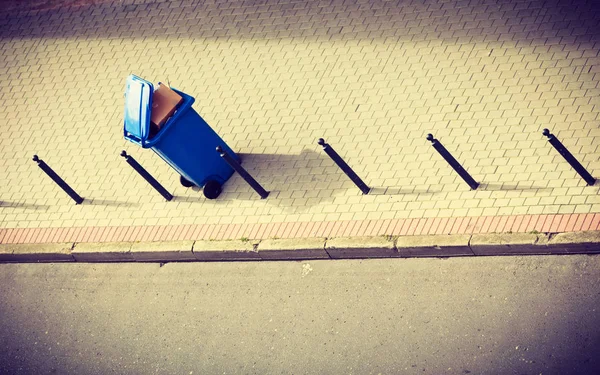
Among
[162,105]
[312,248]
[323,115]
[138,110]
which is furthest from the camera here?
[323,115]

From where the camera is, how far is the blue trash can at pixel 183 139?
338 inches

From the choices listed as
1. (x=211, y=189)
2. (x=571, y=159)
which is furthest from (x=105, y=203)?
(x=571, y=159)

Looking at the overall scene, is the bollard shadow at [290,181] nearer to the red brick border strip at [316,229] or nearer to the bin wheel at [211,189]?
the bin wheel at [211,189]

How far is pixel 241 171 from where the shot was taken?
889cm

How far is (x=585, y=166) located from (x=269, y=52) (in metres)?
5.25

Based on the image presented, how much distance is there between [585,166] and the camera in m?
7.93

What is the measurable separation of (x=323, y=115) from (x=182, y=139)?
81.0 inches

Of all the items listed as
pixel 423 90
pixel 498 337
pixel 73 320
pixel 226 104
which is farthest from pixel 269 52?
pixel 498 337

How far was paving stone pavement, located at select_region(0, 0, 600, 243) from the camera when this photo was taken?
8344mm

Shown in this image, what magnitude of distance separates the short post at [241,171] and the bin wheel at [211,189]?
0.45 metres

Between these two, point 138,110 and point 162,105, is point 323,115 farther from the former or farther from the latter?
point 138,110

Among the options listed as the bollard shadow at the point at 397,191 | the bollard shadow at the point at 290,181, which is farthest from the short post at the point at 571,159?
the bollard shadow at the point at 290,181

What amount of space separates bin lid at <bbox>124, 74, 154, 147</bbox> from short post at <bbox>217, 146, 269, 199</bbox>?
93 cm

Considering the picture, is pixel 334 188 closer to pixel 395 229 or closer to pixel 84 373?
pixel 395 229
